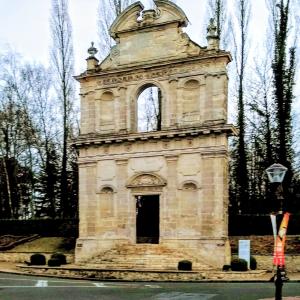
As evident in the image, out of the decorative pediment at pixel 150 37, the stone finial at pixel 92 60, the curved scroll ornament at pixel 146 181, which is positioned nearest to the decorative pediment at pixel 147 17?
the decorative pediment at pixel 150 37

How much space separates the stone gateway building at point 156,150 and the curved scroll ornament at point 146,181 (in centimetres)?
6

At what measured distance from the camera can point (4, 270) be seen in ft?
92.8

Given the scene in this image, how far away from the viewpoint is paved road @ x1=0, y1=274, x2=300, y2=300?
1700cm

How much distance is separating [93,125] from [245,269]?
1231 cm

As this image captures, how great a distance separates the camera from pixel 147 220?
33281mm

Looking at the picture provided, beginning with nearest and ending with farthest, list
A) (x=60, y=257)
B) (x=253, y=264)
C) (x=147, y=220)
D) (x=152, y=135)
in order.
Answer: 1. (x=253, y=264)
2. (x=60, y=257)
3. (x=152, y=135)
4. (x=147, y=220)

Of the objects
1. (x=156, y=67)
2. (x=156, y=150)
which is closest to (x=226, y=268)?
→ (x=156, y=150)

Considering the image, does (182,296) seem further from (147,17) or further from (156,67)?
(147,17)

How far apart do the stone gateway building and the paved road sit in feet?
22.9

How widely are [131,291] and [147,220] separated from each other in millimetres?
14318

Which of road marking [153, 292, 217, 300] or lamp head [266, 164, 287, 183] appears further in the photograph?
road marking [153, 292, 217, 300]

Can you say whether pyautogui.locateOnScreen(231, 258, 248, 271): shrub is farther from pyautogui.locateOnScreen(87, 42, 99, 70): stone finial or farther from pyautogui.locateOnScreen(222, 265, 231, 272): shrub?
pyautogui.locateOnScreen(87, 42, 99, 70): stone finial

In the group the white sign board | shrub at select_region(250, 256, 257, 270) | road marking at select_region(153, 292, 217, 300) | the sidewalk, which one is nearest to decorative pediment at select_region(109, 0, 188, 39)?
the white sign board

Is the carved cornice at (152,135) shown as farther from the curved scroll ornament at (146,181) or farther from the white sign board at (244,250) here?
the white sign board at (244,250)
